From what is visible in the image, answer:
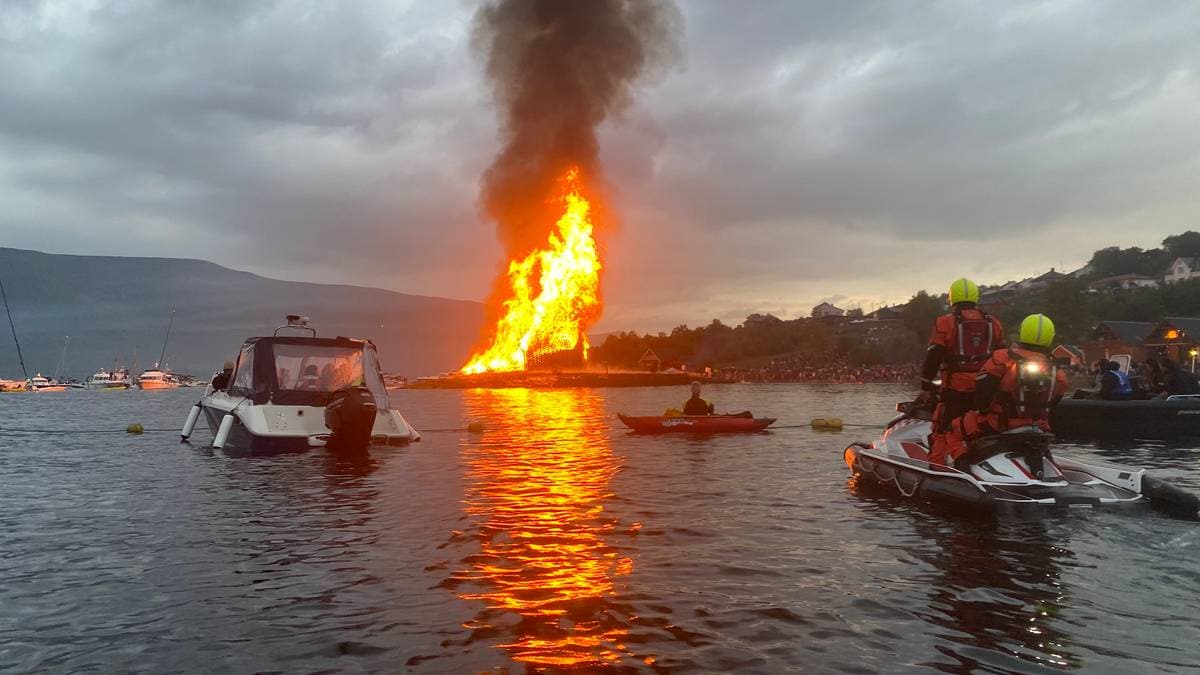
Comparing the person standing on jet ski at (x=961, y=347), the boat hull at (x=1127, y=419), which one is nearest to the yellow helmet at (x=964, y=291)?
the person standing on jet ski at (x=961, y=347)

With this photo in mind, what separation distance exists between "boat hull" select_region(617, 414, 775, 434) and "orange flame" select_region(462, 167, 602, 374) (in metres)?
78.9

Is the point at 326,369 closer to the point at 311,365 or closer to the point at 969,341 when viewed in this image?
the point at 311,365

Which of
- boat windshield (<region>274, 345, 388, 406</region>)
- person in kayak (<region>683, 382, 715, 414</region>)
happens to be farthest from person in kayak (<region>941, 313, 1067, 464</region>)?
boat windshield (<region>274, 345, 388, 406</region>)

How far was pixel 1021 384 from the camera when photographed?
37.0ft

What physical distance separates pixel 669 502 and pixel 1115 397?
18.4 m

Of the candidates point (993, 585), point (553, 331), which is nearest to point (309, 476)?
point (993, 585)

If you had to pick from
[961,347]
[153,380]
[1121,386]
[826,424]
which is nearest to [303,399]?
[961,347]

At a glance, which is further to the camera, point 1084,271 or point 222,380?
point 1084,271

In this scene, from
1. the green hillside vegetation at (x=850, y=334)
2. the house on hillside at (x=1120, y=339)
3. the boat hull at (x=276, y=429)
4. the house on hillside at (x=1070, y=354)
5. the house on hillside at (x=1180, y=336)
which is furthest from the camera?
the green hillside vegetation at (x=850, y=334)

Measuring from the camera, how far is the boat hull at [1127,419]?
21.6 metres

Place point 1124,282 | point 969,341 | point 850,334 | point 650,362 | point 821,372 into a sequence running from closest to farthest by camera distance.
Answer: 1. point 969,341
2. point 821,372
3. point 1124,282
4. point 650,362
5. point 850,334

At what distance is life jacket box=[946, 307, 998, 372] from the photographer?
1218 centimetres

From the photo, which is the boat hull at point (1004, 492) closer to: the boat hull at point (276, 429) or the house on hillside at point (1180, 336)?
the boat hull at point (276, 429)

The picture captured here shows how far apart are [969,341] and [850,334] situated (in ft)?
558
